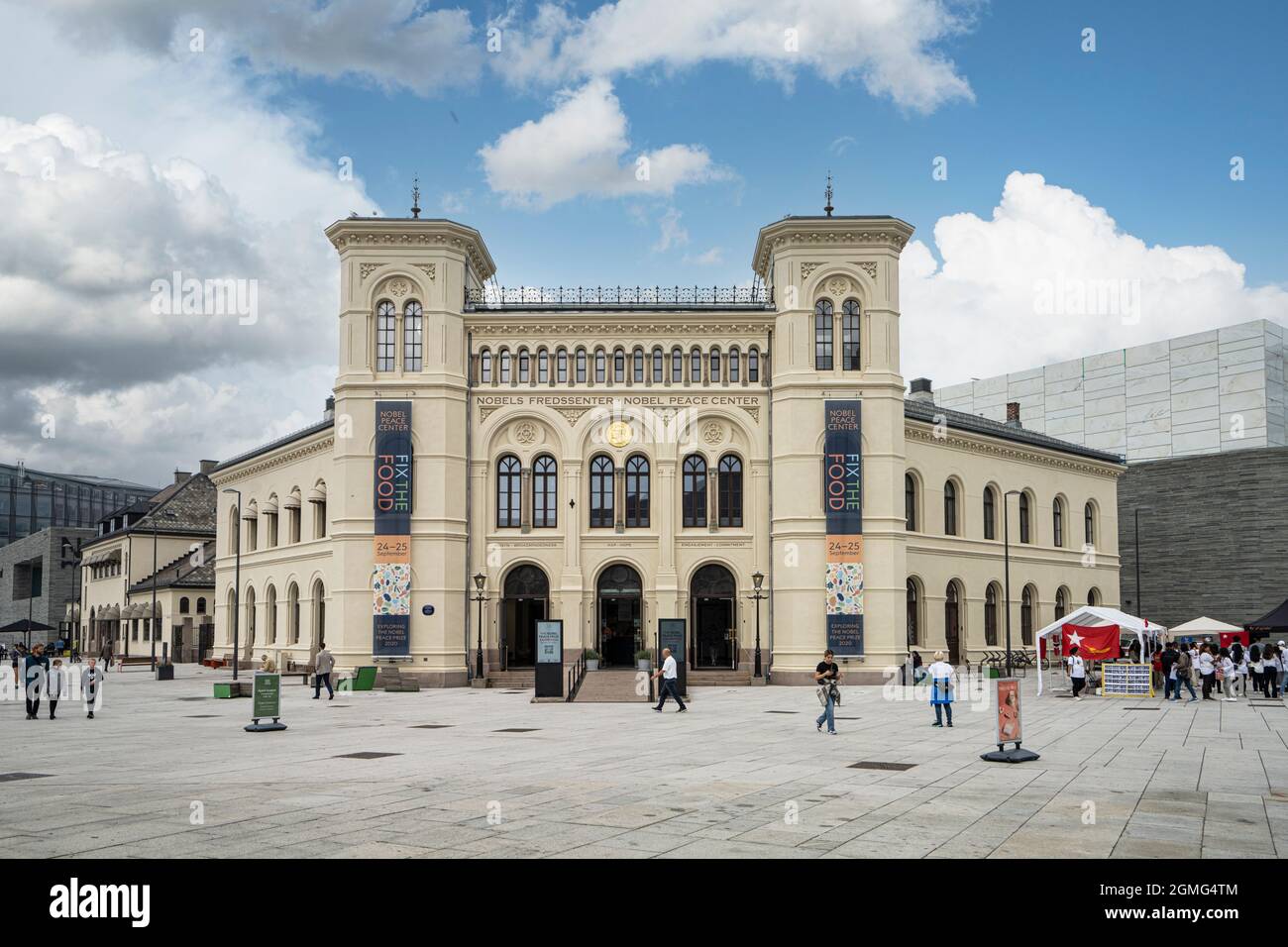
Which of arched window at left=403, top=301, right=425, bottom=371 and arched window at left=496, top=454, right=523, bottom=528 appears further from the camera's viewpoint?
arched window at left=496, top=454, right=523, bottom=528

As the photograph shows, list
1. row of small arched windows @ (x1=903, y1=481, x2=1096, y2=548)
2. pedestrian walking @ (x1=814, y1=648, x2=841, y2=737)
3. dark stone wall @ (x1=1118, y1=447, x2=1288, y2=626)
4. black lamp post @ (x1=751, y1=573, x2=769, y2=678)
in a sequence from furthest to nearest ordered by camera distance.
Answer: dark stone wall @ (x1=1118, y1=447, x2=1288, y2=626) → row of small arched windows @ (x1=903, y1=481, x2=1096, y2=548) → black lamp post @ (x1=751, y1=573, x2=769, y2=678) → pedestrian walking @ (x1=814, y1=648, x2=841, y2=737)

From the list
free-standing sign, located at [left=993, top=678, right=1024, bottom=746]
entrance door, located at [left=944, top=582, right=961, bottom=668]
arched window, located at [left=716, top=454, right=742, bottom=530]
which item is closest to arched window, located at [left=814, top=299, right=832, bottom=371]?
arched window, located at [left=716, top=454, right=742, bottom=530]

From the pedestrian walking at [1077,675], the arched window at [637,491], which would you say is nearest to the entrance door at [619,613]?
the arched window at [637,491]

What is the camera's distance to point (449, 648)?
40.9 meters

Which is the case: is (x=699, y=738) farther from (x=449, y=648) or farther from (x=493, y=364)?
(x=493, y=364)

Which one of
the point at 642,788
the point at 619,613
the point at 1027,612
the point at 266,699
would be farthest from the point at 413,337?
the point at 642,788

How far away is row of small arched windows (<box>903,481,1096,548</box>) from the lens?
45656mm

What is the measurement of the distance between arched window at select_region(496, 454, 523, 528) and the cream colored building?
0.07 m

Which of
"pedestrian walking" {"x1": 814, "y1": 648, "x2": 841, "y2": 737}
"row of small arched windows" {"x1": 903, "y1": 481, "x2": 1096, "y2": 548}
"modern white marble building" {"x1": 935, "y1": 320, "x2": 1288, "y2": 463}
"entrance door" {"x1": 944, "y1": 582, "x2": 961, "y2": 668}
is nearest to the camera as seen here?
"pedestrian walking" {"x1": 814, "y1": 648, "x2": 841, "y2": 737}

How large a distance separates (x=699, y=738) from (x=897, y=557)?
21.7 m

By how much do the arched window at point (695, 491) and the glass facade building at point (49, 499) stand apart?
9722 centimetres

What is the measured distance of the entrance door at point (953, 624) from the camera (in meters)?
47.0

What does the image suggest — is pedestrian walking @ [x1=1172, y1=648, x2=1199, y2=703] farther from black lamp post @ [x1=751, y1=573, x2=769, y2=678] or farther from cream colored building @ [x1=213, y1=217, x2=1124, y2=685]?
black lamp post @ [x1=751, y1=573, x2=769, y2=678]
